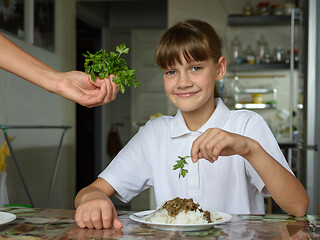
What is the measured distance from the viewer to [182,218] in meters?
1.07

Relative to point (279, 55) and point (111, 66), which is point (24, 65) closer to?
point (111, 66)

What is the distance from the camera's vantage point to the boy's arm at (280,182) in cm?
→ 131

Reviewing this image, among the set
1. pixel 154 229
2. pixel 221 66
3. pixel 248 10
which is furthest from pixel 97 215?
pixel 248 10

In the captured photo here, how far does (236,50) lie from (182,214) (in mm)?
4650

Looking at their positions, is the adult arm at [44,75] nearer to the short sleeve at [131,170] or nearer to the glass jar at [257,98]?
A: the short sleeve at [131,170]

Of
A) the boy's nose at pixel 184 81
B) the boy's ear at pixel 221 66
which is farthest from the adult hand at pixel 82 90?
the boy's ear at pixel 221 66

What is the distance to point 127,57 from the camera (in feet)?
23.3

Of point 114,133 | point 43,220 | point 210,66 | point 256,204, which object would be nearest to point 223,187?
point 256,204

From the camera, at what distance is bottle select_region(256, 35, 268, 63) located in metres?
5.43

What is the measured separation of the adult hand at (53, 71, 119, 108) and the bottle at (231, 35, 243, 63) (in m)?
4.31

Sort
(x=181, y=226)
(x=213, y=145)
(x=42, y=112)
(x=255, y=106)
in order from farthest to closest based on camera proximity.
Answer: (x=255, y=106) → (x=42, y=112) → (x=213, y=145) → (x=181, y=226)

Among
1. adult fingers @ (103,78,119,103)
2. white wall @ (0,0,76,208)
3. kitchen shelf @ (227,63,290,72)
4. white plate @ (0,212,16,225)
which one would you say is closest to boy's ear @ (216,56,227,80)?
adult fingers @ (103,78,119,103)

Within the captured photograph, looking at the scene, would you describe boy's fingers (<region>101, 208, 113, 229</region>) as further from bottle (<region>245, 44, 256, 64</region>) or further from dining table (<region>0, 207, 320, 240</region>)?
bottle (<region>245, 44, 256, 64</region>)

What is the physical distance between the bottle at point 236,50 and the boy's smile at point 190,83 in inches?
151
